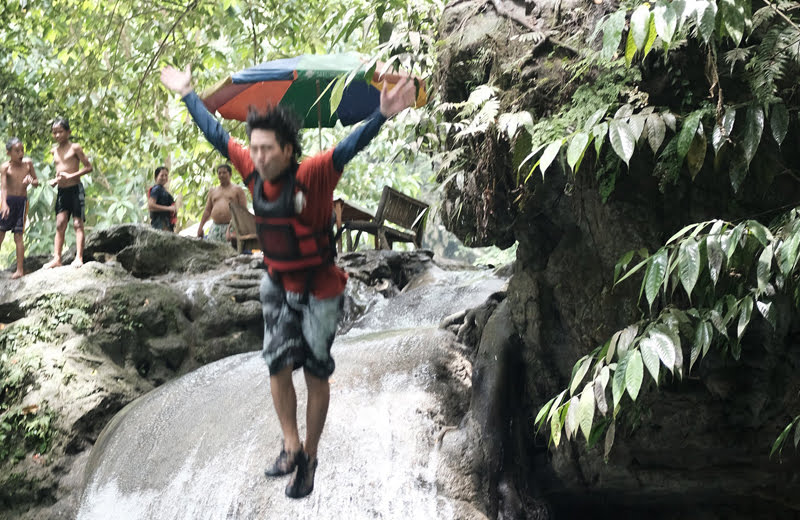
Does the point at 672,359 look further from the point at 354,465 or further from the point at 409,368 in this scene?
the point at 409,368

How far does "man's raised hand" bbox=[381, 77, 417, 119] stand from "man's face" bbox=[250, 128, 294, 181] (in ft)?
1.51

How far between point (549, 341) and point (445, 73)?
1.94 metres

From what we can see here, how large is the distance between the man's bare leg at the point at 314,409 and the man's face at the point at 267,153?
91cm

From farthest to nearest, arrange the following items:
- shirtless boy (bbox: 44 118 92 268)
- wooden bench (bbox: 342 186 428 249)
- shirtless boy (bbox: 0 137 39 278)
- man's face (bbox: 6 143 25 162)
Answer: wooden bench (bbox: 342 186 428 249) < shirtless boy (bbox: 0 137 39 278) < man's face (bbox: 6 143 25 162) < shirtless boy (bbox: 44 118 92 268)

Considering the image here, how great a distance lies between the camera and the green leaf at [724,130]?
12.4ft

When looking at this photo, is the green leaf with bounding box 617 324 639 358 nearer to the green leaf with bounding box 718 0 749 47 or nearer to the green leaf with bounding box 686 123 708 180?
the green leaf with bounding box 686 123 708 180

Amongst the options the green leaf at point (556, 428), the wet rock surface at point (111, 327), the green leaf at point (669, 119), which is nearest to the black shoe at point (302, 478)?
the green leaf at point (556, 428)

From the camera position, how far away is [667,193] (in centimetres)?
452

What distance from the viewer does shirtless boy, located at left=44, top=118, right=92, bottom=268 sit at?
8141 mm

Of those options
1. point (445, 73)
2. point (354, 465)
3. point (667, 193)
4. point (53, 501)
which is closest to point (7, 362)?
point (53, 501)

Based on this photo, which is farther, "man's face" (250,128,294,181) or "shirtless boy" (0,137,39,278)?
"shirtless boy" (0,137,39,278)

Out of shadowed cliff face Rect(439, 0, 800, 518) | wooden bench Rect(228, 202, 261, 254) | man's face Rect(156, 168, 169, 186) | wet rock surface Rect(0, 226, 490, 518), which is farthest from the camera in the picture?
man's face Rect(156, 168, 169, 186)

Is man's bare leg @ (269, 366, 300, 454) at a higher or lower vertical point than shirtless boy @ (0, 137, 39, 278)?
lower

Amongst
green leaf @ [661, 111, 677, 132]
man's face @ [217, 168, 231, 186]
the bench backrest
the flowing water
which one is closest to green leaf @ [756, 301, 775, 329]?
green leaf @ [661, 111, 677, 132]
